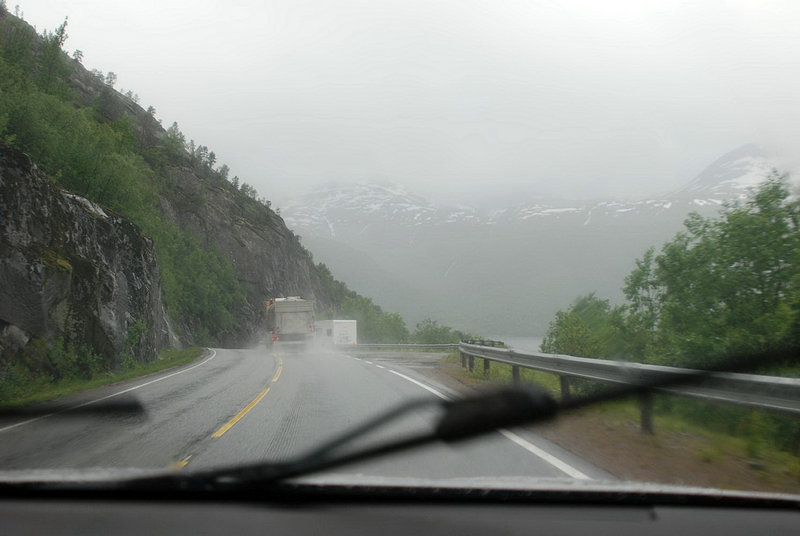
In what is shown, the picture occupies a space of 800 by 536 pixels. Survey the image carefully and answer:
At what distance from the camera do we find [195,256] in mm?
66125

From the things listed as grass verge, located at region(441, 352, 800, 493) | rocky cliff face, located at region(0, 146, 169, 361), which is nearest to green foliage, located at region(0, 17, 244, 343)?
rocky cliff face, located at region(0, 146, 169, 361)

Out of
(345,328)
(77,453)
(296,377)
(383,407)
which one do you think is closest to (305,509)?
(77,453)

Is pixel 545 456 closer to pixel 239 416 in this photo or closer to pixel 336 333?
pixel 239 416

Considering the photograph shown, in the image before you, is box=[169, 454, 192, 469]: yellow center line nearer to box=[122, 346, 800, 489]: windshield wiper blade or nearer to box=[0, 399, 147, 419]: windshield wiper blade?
box=[122, 346, 800, 489]: windshield wiper blade

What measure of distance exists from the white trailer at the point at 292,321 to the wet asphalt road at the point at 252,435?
1020 inches

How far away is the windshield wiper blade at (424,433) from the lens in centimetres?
262

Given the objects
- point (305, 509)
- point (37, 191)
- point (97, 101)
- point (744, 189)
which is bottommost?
point (305, 509)

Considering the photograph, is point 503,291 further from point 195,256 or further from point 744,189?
point 744,189

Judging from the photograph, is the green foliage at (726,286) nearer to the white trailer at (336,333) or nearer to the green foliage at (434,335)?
the white trailer at (336,333)

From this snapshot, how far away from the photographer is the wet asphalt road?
558 centimetres

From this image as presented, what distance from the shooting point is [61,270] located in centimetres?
1659

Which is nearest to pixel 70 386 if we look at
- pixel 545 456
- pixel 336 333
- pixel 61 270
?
pixel 61 270

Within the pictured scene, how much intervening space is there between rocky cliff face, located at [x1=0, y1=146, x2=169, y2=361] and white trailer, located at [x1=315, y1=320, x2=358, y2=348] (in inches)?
713

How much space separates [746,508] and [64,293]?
58.6 feet
